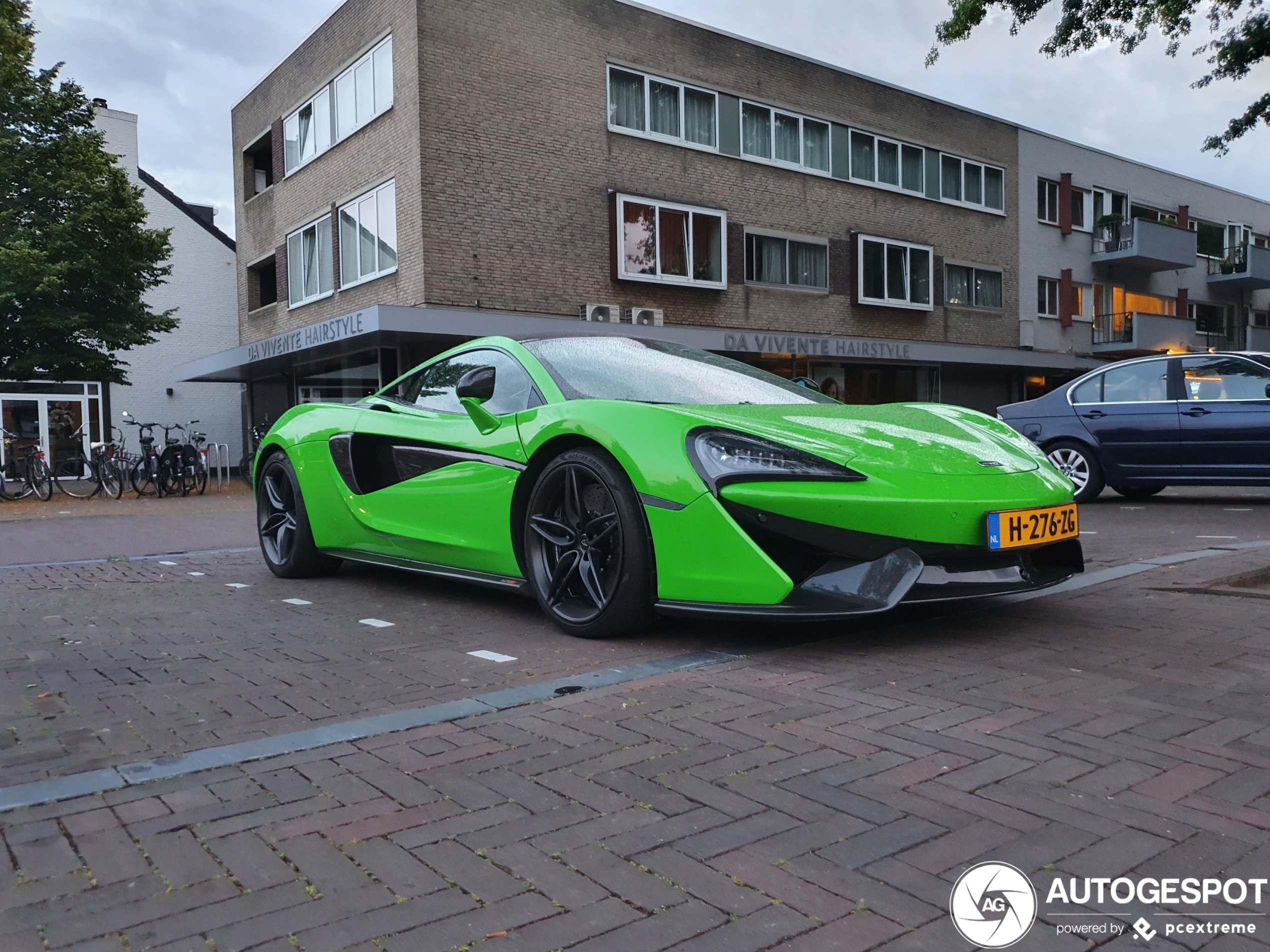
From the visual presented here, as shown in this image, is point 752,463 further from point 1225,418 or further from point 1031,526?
point 1225,418

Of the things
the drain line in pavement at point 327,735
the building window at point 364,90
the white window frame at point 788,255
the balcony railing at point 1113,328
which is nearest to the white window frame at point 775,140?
the white window frame at point 788,255

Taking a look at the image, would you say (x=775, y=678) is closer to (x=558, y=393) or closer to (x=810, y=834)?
(x=810, y=834)

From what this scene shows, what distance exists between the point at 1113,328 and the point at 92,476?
88.1ft

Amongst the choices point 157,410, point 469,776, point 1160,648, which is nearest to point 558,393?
point 469,776

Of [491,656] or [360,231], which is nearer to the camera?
[491,656]

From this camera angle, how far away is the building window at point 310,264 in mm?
21156

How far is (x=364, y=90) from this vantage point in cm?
1928

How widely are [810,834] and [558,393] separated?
2713 millimetres

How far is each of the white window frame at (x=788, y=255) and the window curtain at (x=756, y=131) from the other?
1593 millimetres

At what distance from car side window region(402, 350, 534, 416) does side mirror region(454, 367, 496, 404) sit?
0.14 metres

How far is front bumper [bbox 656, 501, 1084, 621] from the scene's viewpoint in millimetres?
3777

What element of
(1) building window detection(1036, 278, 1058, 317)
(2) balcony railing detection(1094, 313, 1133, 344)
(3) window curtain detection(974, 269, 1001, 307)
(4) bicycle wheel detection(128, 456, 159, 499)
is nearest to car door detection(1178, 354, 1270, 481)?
(4) bicycle wheel detection(128, 456, 159, 499)

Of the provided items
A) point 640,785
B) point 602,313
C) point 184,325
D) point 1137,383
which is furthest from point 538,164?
point 184,325

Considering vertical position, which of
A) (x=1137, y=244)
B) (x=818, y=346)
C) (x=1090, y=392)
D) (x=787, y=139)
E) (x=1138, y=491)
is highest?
(x=787, y=139)
